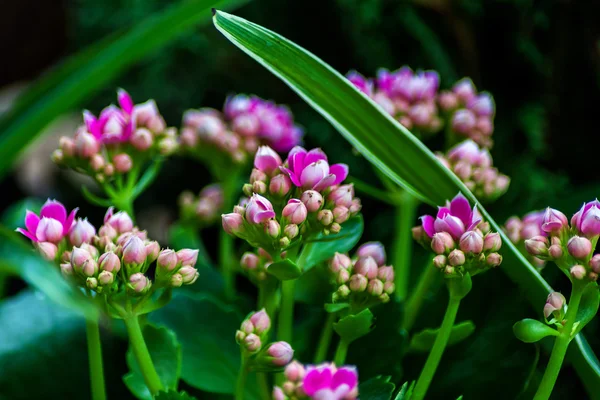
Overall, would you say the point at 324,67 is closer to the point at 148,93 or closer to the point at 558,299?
the point at 558,299

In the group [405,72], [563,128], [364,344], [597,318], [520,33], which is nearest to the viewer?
[364,344]

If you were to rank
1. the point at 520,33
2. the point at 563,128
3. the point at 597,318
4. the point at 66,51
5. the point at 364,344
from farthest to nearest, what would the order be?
the point at 66,51 < the point at 520,33 < the point at 563,128 < the point at 597,318 < the point at 364,344

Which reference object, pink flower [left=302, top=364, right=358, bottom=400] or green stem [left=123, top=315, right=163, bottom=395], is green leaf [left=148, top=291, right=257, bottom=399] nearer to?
green stem [left=123, top=315, right=163, bottom=395]

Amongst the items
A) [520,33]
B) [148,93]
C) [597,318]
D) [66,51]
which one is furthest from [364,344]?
[66,51]

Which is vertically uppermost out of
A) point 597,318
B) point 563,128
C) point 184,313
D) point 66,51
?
point 563,128

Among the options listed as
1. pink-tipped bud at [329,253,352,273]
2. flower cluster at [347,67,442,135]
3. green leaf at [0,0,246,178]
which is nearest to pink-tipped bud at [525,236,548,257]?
pink-tipped bud at [329,253,352,273]

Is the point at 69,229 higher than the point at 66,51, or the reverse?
the point at 69,229

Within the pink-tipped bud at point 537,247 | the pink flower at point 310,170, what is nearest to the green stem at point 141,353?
the pink flower at point 310,170

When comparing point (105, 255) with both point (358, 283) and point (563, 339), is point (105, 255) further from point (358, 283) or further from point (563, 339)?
point (563, 339)

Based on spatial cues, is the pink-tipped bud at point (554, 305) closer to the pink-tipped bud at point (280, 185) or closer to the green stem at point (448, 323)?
the green stem at point (448, 323)
